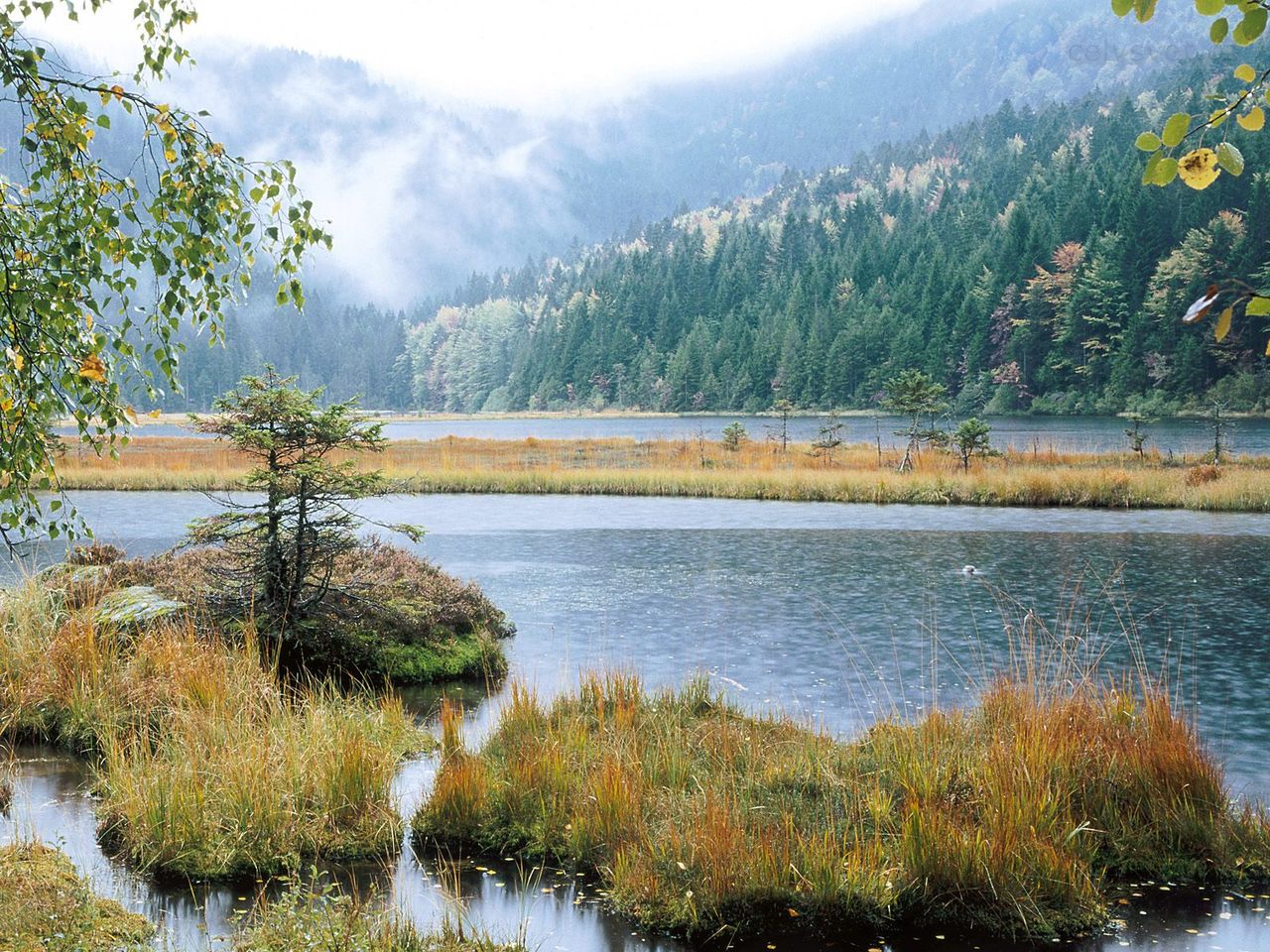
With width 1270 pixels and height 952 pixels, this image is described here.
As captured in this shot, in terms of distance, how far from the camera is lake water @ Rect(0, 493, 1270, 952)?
6.31m

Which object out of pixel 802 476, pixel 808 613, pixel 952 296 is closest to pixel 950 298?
pixel 952 296

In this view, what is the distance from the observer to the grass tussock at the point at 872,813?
595 centimetres

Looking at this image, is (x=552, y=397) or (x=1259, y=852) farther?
(x=552, y=397)

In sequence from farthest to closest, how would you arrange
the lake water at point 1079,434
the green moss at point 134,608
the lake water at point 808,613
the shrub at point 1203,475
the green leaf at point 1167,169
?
the lake water at point 1079,434, the shrub at point 1203,475, the green moss at point 134,608, the lake water at point 808,613, the green leaf at point 1167,169

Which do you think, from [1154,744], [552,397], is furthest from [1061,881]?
[552,397]

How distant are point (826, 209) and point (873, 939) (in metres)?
178

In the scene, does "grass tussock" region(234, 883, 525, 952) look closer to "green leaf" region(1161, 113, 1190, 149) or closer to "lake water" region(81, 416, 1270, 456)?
"green leaf" region(1161, 113, 1190, 149)

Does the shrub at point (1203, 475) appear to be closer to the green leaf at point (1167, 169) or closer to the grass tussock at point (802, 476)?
the grass tussock at point (802, 476)

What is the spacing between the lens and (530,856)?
22.8ft

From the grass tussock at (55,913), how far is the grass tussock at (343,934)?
0.62 meters

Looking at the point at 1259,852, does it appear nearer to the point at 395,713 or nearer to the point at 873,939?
the point at 873,939

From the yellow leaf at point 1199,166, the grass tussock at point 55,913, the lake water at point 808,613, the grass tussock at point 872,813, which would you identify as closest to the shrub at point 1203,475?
the lake water at point 808,613

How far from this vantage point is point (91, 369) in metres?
4.96

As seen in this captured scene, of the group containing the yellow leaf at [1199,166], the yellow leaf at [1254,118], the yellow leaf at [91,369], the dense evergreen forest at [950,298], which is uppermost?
the dense evergreen forest at [950,298]
